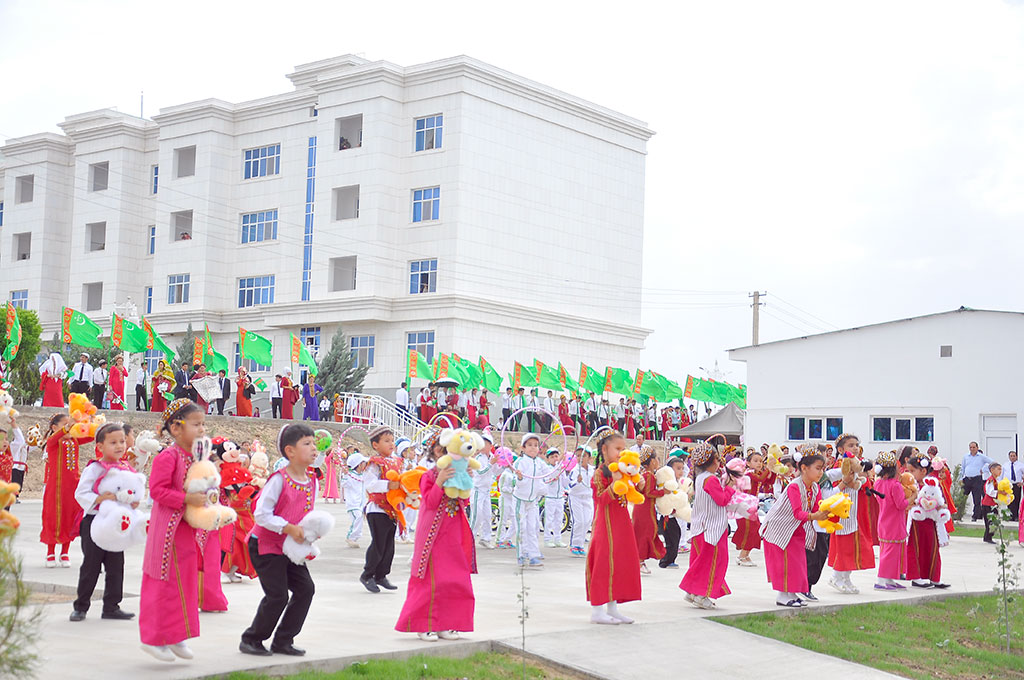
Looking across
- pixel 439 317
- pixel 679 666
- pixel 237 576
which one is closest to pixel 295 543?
pixel 679 666

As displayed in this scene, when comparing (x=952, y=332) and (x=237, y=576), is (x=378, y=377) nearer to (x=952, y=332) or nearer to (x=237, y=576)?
(x=952, y=332)

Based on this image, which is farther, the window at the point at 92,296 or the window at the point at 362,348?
Answer: the window at the point at 92,296

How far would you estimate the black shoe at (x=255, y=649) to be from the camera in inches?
325

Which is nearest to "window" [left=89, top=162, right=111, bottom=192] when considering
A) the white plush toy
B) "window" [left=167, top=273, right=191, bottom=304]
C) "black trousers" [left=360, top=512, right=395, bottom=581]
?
"window" [left=167, top=273, right=191, bottom=304]

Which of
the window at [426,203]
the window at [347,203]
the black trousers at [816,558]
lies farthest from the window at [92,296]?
the black trousers at [816,558]

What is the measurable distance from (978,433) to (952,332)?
2911 millimetres

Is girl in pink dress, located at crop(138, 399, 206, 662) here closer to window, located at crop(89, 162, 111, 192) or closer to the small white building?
the small white building

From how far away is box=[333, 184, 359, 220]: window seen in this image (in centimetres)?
5312

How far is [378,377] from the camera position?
51250 millimetres

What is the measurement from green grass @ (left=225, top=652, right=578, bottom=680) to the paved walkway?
0.15 m

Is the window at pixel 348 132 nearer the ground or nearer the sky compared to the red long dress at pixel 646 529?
nearer the sky

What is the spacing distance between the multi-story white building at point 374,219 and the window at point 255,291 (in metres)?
0.10

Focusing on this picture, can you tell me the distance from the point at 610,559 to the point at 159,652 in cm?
422

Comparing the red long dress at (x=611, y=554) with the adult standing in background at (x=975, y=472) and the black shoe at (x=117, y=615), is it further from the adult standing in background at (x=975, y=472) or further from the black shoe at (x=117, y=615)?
the adult standing in background at (x=975, y=472)
